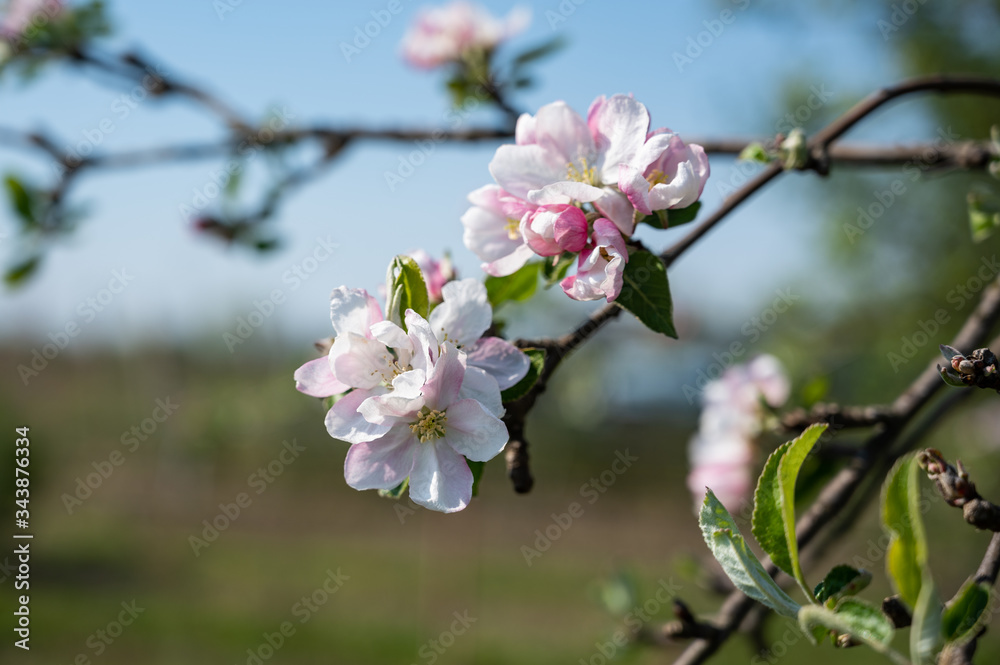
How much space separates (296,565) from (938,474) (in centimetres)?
1321

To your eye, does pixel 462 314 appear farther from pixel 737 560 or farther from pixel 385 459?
pixel 737 560

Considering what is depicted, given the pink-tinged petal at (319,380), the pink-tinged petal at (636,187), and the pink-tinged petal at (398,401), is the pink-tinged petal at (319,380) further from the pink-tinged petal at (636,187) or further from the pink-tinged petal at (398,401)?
the pink-tinged petal at (636,187)

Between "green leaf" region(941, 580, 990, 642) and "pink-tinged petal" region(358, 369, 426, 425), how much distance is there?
0.41m

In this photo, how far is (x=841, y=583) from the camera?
2.18 feet

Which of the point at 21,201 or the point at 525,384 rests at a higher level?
the point at 525,384

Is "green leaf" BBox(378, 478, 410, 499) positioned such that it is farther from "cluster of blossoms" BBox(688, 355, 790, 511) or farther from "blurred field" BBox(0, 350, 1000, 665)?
"blurred field" BBox(0, 350, 1000, 665)

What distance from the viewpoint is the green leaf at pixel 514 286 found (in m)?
0.86

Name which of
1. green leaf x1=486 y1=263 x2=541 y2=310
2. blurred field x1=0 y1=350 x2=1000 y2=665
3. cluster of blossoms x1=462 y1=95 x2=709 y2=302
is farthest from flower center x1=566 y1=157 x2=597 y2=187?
blurred field x1=0 y1=350 x2=1000 y2=665

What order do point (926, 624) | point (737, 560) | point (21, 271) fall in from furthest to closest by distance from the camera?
point (21, 271) → point (737, 560) → point (926, 624)

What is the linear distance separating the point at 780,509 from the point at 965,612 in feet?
0.46

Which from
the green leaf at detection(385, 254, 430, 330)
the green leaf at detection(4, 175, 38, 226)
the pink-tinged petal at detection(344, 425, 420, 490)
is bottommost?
the green leaf at detection(4, 175, 38, 226)

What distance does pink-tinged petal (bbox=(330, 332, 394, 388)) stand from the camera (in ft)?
2.26

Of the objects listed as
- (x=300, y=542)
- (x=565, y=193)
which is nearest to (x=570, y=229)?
(x=565, y=193)

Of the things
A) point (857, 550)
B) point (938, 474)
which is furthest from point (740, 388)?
point (857, 550)
